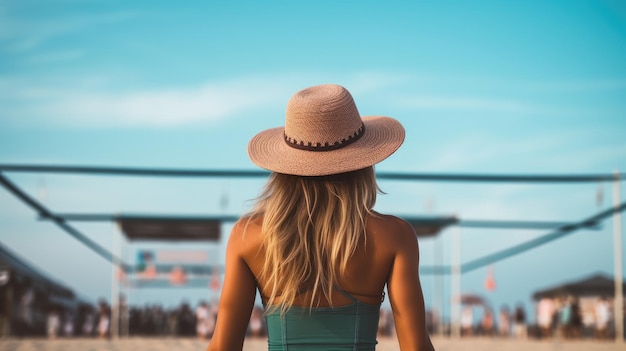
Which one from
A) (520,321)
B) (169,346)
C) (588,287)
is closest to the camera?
(169,346)

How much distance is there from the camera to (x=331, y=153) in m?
1.56

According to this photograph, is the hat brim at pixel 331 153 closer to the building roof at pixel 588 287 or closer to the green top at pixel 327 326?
the green top at pixel 327 326

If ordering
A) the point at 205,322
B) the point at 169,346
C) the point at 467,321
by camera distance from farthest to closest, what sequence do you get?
the point at 467,321 < the point at 205,322 < the point at 169,346

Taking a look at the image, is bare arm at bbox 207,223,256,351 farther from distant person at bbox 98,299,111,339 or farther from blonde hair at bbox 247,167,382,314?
distant person at bbox 98,299,111,339

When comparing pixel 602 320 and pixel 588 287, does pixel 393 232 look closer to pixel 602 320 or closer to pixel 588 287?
pixel 602 320

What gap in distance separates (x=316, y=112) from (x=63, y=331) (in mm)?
19593

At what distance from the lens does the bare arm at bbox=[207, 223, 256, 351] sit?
1494 mm

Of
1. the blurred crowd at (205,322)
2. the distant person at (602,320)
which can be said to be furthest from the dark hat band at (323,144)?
the distant person at (602,320)

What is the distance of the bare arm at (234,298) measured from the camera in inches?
58.8

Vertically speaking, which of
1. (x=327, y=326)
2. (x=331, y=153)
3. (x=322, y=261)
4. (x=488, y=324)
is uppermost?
(x=331, y=153)

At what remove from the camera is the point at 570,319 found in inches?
671

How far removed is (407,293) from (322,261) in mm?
162

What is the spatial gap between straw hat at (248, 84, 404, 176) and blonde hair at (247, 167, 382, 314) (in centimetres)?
4

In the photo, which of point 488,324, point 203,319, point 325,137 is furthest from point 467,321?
point 325,137
